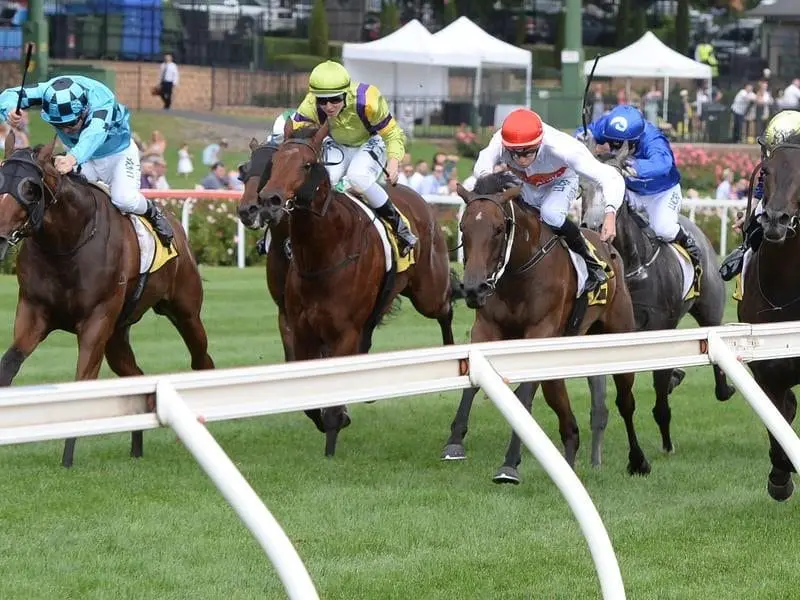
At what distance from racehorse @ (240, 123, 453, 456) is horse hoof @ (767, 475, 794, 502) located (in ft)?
7.11

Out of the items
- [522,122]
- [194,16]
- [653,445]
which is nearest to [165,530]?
[522,122]

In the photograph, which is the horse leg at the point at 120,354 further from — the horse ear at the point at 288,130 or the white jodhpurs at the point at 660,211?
the white jodhpurs at the point at 660,211

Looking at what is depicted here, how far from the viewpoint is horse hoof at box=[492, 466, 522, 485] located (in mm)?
7234

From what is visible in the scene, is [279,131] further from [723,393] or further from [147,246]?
[723,393]

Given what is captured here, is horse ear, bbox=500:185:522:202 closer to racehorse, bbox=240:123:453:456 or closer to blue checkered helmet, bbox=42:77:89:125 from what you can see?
racehorse, bbox=240:123:453:456

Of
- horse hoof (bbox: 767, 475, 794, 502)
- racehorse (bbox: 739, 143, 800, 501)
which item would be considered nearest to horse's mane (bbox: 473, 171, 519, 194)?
racehorse (bbox: 739, 143, 800, 501)

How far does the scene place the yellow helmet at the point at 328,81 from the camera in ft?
26.9

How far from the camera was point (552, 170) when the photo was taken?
7852 mm

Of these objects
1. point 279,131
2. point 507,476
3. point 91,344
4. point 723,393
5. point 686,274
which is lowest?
point 723,393

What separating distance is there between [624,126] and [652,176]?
395 millimetres

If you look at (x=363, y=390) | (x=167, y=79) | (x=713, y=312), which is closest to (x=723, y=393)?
(x=713, y=312)

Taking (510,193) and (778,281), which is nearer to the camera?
(778,281)

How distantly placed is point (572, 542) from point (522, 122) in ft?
7.52

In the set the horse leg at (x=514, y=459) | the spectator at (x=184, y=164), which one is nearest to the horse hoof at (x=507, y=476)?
the horse leg at (x=514, y=459)
